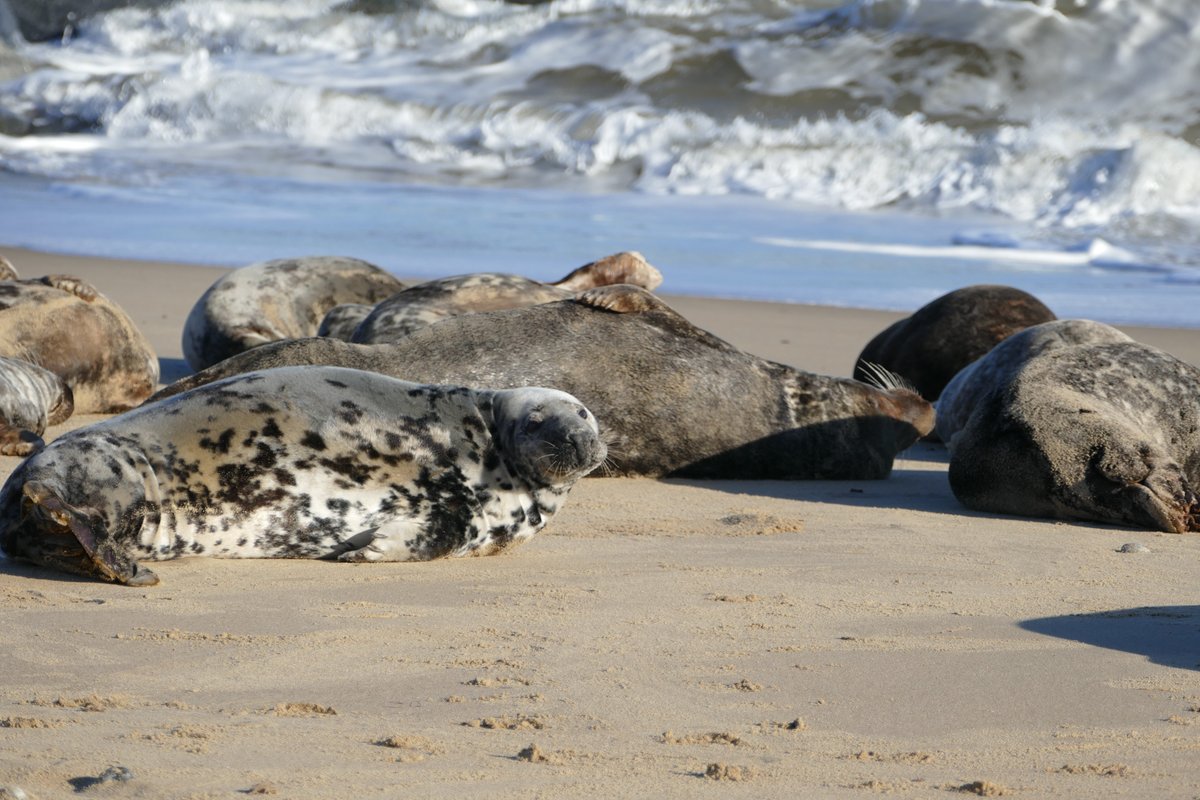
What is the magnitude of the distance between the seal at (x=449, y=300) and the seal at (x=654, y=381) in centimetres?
62

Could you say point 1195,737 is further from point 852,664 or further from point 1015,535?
point 1015,535

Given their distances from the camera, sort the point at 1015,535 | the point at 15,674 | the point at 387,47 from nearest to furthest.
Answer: the point at 15,674 → the point at 1015,535 → the point at 387,47

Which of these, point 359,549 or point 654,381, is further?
Answer: point 654,381

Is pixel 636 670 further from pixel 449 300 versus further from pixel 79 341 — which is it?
pixel 79 341

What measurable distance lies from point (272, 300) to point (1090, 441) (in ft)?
15.4

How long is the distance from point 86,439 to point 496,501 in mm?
1140

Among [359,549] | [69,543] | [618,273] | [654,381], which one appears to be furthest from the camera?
[618,273]

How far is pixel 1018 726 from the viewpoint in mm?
3010

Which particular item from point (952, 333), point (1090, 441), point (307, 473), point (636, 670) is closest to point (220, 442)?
point (307, 473)

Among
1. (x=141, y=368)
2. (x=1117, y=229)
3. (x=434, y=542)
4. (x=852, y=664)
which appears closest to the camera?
(x=852, y=664)

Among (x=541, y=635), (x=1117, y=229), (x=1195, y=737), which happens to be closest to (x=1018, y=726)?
(x=1195, y=737)

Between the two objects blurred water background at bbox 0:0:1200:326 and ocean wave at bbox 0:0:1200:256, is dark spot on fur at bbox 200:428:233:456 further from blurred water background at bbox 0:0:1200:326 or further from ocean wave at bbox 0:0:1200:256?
ocean wave at bbox 0:0:1200:256

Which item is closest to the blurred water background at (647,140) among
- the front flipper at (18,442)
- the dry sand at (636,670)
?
the front flipper at (18,442)

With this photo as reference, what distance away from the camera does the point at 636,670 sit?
3.38 meters
